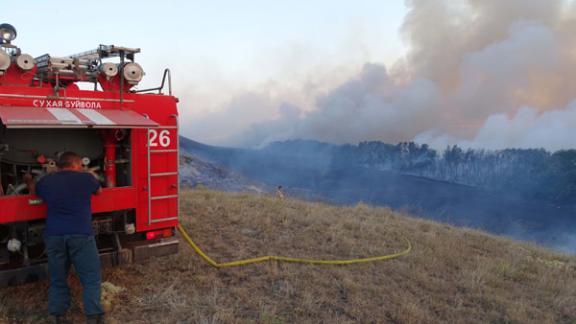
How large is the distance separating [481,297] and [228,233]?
467cm

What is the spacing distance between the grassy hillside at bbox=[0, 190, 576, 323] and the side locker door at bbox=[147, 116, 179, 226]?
1.02m

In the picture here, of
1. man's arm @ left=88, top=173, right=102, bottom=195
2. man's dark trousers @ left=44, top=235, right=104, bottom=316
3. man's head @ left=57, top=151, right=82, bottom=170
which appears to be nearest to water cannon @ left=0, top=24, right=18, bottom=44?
man's head @ left=57, top=151, right=82, bottom=170

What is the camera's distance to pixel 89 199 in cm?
432

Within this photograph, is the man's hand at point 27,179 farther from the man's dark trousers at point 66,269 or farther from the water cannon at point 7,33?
the water cannon at point 7,33

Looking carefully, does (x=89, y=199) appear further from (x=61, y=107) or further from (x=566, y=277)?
(x=566, y=277)

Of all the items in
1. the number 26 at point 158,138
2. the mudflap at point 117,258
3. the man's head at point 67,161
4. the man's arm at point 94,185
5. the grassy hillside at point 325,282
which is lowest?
the grassy hillside at point 325,282

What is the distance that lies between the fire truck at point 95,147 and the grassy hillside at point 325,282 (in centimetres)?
65

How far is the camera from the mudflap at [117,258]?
438 centimetres

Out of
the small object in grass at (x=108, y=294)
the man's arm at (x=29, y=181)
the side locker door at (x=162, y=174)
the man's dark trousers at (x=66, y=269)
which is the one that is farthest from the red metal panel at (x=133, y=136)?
the small object in grass at (x=108, y=294)

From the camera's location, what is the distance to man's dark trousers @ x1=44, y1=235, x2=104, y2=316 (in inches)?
165

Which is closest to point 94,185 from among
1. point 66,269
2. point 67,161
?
point 67,161

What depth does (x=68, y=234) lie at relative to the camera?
4148mm

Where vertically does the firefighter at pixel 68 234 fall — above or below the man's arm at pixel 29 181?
below

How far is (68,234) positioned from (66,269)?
0.45 metres
